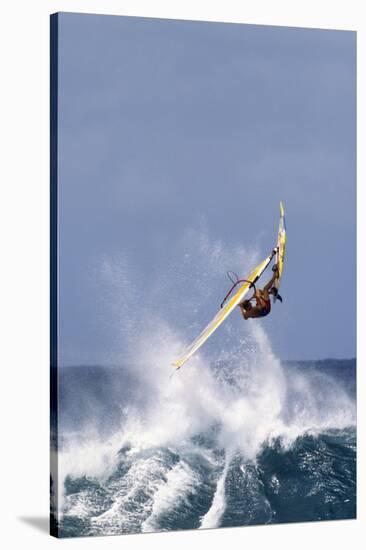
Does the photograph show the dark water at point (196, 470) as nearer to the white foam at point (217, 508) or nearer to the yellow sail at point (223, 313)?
the white foam at point (217, 508)

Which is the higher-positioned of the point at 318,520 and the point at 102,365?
the point at 102,365

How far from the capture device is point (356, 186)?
1414 centimetres

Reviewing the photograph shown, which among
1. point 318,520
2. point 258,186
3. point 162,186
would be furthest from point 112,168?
point 318,520

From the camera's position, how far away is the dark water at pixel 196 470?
510 inches

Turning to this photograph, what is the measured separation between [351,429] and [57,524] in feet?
8.94

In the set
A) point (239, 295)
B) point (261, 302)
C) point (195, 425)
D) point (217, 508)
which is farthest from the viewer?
point (261, 302)

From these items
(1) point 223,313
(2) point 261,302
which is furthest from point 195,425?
(2) point 261,302

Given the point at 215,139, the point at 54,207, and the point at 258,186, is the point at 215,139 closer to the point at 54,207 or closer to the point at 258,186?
the point at 258,186

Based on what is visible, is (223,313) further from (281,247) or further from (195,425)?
(195,425)

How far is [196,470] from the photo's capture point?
44.0 ft

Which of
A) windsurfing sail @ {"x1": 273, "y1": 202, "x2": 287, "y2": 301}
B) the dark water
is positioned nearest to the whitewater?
the dark water

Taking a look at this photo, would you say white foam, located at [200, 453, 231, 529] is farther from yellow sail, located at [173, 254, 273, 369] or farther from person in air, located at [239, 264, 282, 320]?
person in air, located at [239, 264, 282, 320]

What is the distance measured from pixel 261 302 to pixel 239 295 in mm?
230

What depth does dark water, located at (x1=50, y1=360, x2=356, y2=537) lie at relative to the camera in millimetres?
12953
